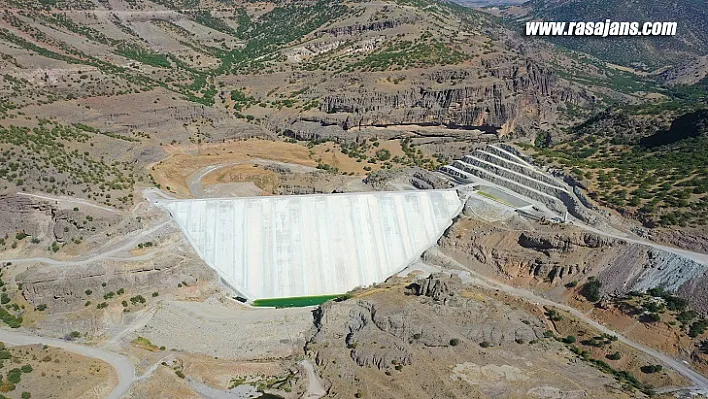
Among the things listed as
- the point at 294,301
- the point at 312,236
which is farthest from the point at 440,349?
the point at 312,236

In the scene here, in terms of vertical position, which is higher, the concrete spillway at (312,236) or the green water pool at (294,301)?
the concrete spillway at (312,236)

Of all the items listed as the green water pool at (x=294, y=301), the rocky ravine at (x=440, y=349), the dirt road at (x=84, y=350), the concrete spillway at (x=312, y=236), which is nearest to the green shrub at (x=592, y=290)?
the rocky ravine at (x=440, y=349)

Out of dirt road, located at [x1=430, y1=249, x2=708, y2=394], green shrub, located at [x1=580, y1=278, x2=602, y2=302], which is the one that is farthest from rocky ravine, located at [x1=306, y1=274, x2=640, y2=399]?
green shrub, located at [x1=580, y1=278, x2=602, y2=302]

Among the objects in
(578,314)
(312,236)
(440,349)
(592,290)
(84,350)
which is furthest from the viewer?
(312,236)

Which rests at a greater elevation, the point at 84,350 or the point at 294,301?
the point at 294,301

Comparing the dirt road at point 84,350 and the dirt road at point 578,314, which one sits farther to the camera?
the dirt road at point 84,350

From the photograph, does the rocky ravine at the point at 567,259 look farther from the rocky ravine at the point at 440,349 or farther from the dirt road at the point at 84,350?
the dirt road at the point at 84,350

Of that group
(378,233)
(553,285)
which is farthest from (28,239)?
(553,285)

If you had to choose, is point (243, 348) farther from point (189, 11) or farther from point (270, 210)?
point (189, 11)

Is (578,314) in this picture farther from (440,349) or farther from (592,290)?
(440,349)
